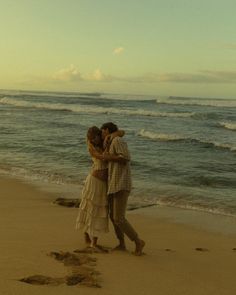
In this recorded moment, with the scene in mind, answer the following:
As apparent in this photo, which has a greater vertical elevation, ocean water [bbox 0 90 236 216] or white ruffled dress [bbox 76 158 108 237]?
white ruffled dress [bbox 76 158 108 237]

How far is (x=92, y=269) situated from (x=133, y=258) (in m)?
0.88

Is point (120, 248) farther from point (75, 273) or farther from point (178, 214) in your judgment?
point (178, 214)

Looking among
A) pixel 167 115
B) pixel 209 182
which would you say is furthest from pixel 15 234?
pixel 167 115

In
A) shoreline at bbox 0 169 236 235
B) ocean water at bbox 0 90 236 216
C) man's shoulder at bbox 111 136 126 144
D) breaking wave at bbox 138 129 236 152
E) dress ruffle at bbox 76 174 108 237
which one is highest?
man's shoulder at bbox 111 136 126 144

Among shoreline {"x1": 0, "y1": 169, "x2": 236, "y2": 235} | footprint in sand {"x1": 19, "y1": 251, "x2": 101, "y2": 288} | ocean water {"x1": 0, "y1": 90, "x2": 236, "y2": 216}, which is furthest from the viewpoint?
ocean water {"x1": 0, "y1": 90, "x2": 236, "y2": 216}

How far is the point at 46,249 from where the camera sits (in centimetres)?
610

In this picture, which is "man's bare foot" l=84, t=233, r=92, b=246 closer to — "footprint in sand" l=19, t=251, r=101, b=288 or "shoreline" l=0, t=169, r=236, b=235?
"footprint in sand" l=19, t=251, r=101, b=288

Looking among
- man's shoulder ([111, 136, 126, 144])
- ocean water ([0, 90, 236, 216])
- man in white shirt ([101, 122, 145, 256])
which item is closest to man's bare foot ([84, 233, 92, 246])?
man in white shirt ([101, 122, 145, 256])

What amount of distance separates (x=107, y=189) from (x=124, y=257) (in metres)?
0.91

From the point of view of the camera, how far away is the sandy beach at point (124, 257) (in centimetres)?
489

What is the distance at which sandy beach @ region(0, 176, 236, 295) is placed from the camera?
→ 4.89 meters

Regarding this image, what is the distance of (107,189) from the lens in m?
6.50

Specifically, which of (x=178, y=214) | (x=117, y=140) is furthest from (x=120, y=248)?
(x=178, y=214)

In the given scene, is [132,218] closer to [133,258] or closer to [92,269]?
[133,258]
